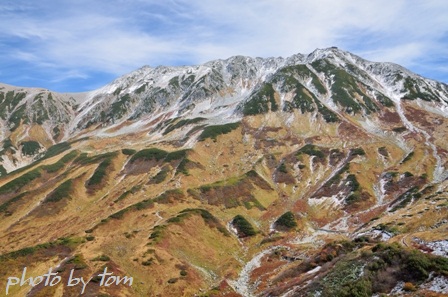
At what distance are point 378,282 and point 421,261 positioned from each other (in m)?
5.16

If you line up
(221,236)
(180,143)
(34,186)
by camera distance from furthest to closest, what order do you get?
1. (180,143)
2. (34,186)
3. (221,236)

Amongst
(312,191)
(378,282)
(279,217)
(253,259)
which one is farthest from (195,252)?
(312,191)

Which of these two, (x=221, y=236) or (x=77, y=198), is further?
(x=77, y=198)

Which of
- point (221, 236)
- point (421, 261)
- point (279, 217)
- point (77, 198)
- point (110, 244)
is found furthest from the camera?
point (77, 198)

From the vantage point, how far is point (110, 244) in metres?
88.8

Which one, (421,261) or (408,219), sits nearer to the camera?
(421,261)

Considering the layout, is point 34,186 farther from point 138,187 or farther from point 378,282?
point 378,282

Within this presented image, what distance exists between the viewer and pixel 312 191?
15088 cm

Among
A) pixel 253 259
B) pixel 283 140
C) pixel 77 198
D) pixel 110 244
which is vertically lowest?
pixel 253 259

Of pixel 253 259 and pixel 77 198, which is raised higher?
pixel 77 198

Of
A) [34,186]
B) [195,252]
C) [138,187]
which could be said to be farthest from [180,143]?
[195,252]

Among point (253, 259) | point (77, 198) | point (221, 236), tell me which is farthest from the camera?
point (77, 198)

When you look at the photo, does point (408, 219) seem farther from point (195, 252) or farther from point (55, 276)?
point (55, 276)

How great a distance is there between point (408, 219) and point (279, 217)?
5218 centimetres
